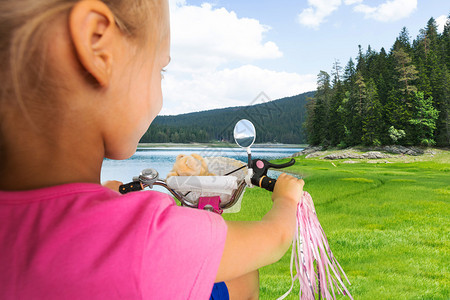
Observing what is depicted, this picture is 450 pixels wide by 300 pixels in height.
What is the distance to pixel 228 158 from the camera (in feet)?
4.32

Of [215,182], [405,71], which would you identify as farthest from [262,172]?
[405,71]

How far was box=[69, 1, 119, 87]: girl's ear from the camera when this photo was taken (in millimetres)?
538

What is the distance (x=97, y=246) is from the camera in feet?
1.69

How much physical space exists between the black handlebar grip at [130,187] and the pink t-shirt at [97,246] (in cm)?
58

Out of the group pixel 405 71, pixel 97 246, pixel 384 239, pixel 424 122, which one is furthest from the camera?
pixel 405 71

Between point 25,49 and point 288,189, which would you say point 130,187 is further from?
point 25,49

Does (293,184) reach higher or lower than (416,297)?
higher

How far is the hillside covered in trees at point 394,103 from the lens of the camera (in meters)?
26.6

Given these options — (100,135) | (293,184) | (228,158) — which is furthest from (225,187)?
(100,135)

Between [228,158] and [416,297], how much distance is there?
8.31ft

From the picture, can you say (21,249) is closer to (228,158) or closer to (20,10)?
(20,10)

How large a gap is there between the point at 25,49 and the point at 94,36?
0.36ft

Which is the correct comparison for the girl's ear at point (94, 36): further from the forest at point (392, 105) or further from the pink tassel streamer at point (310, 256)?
the forest at point (392, 105)

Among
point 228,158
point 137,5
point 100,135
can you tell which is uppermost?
point 137,5
